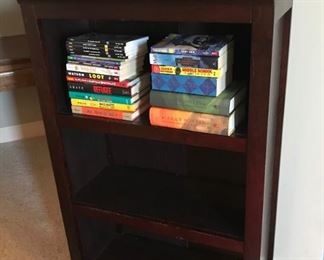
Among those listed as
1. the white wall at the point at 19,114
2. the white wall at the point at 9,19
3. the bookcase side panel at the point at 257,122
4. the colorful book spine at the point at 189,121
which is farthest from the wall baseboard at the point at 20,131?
the bookcase side panel at the point at 257,122

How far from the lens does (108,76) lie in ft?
3.16

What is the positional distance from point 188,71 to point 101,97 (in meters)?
0.23

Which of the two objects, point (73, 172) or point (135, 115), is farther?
point (73, 172)

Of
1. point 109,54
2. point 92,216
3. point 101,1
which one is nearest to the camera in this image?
point 101,1

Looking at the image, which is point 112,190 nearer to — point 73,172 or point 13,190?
point 73,172

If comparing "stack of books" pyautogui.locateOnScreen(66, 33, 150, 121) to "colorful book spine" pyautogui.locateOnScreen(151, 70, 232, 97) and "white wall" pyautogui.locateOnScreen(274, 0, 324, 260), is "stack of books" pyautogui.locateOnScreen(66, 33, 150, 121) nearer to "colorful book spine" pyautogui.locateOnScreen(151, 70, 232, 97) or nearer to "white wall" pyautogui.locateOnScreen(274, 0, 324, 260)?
"colorful book spine" pyautogui.locateOnScreen(151, 70, 232, 97)

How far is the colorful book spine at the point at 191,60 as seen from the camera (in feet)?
2.79

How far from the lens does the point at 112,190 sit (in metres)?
1.22

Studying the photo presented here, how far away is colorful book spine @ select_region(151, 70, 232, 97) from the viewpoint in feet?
2.86

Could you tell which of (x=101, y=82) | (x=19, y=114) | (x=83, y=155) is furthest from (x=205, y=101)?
(x=19, y=114)

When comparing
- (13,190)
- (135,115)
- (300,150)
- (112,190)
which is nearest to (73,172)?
(112,190)

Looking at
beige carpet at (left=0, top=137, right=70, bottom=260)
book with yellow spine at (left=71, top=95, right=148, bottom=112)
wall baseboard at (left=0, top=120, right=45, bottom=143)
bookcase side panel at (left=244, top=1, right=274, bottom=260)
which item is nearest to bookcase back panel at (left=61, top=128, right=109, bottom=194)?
book with yellow spine at (left=71, top=95, right=148, bottom=112)

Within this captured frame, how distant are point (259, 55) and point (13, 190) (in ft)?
4.80

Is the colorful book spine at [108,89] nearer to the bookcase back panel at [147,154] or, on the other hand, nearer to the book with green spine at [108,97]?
the book with green spine at [108,97]
